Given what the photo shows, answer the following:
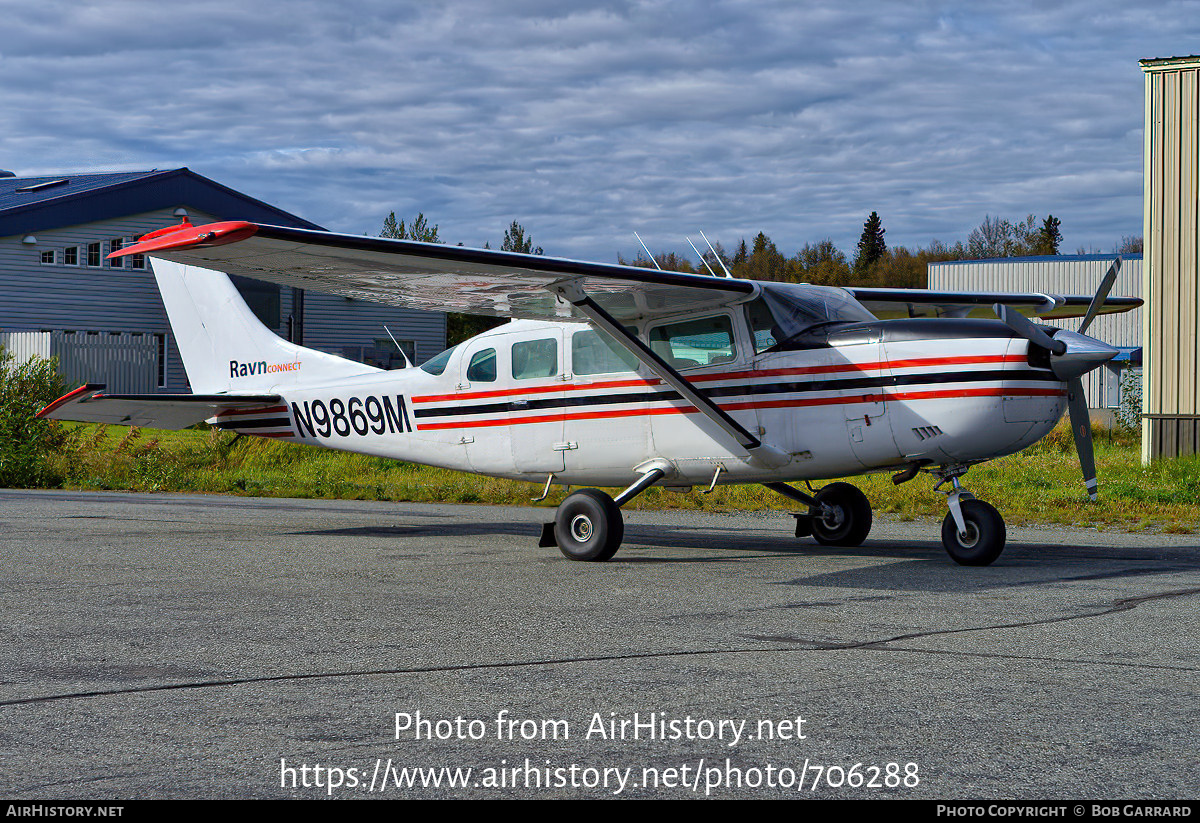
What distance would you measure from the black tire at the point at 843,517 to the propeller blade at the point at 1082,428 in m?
1.98

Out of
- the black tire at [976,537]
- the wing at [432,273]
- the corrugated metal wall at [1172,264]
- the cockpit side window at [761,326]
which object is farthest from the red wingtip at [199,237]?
the corrugated metal wall at [1172,264]

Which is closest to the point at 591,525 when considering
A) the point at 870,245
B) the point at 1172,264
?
the point at 1172,264

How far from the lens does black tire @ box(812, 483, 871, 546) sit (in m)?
11.3

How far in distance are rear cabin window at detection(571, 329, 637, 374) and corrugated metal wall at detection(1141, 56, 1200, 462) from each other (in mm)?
12182

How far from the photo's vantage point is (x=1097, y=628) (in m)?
6.65

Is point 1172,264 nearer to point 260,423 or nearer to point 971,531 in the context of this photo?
point 971,531

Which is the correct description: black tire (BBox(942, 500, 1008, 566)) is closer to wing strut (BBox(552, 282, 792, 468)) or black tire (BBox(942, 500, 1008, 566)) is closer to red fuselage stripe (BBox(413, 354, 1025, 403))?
red fuselage stripe (BBox(413, 354, 1025, 403))

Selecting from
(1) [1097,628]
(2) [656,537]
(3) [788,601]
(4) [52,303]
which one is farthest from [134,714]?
(4) [52,303]

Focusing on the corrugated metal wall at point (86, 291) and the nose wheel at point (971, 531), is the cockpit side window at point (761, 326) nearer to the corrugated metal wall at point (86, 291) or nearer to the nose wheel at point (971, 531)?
the nose wheel at point (971, 531)

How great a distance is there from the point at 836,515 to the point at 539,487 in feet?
24.8

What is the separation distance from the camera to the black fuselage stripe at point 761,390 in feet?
29.6

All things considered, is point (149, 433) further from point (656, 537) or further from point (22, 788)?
point (22, 788)

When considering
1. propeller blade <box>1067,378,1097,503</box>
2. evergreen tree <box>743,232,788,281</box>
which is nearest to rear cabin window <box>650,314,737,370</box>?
propeller blade <box>1067,378,1097,503</box>

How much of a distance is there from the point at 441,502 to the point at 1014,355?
9875mm
